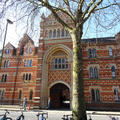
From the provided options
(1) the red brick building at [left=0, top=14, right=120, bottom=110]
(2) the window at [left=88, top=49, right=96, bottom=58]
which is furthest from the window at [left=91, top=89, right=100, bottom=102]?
(2) the window at [left=88, top=49, right=96, bottom=58]

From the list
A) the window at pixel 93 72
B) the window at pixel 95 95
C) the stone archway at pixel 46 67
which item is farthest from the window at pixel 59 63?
the window at pixel 95 95

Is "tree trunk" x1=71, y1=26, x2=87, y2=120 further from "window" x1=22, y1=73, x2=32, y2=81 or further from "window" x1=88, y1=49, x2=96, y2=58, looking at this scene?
"window" x1=22, y1=73, x2=32, y2=81

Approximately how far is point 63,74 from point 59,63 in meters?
2.27

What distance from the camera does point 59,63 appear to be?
2123 cm

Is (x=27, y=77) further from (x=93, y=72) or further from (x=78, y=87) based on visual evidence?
(x=78, y=87)

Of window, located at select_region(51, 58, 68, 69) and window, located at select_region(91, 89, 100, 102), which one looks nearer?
window, located at select_region(91, 89, 100, 102)

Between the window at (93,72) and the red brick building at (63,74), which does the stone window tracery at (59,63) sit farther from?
the window at (93,72)

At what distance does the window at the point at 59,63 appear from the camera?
20.9m

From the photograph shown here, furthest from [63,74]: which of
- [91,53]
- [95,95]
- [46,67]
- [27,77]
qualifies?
[27,77]

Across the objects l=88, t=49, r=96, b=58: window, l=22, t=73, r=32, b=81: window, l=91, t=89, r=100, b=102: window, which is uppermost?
l=88, t=49, r=96, b=58: window

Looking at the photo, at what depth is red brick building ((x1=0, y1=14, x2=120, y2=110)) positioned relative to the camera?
18.8m

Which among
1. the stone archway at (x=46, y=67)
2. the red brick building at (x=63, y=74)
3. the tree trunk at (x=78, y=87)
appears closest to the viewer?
the tree trunk at (x=78, y=87)

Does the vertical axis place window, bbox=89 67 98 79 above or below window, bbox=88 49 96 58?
below

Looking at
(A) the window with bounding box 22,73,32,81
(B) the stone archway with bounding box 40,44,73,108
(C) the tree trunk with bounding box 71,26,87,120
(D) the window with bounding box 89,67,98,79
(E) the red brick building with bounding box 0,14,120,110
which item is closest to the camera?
(C) the tree trunk with bounding box 71,26,87,120
